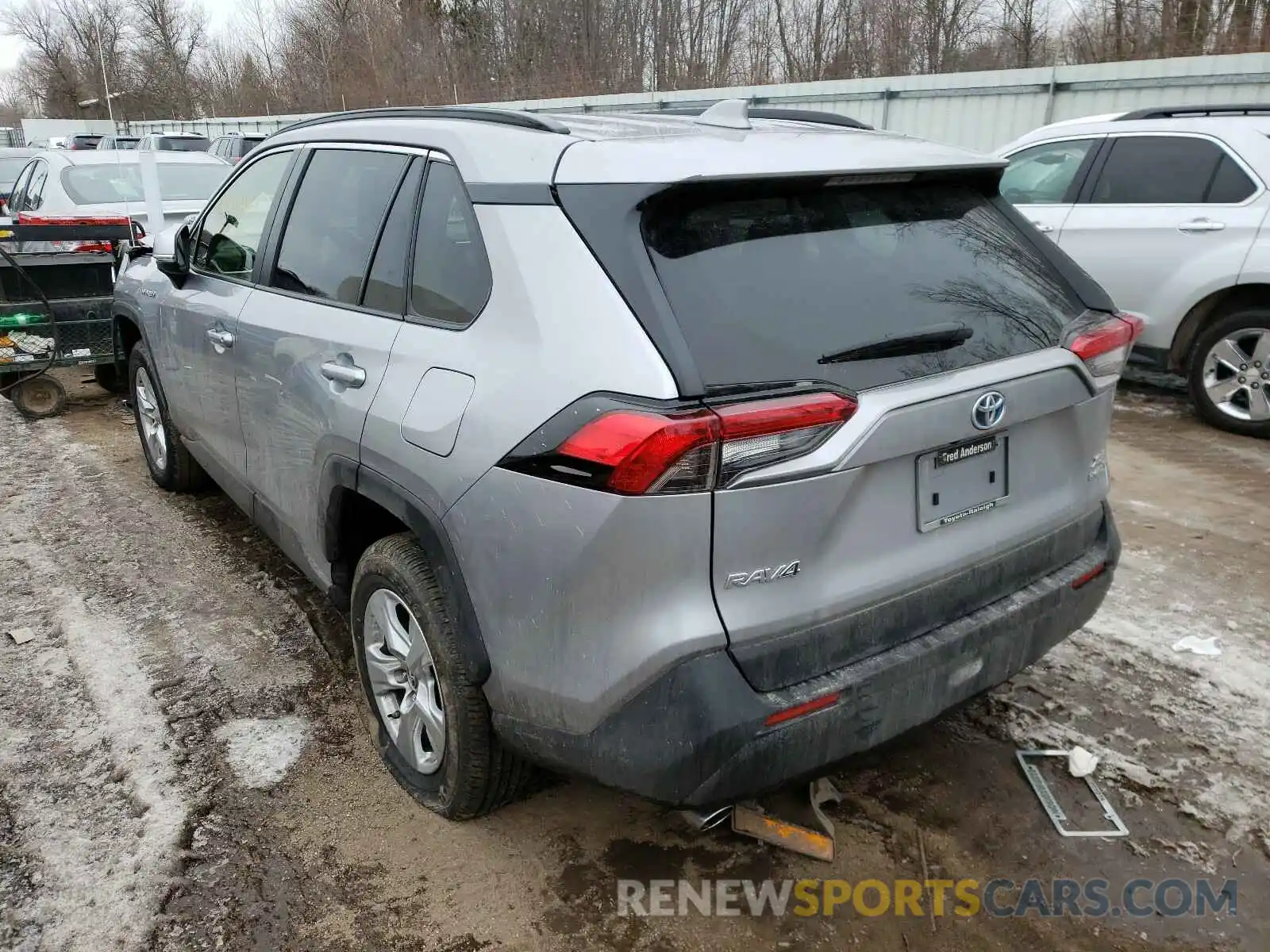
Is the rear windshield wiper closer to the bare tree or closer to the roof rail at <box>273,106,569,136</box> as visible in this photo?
the roof rail at <box>273,106,569,136</box>

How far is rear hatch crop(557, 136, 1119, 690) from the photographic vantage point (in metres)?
1.94

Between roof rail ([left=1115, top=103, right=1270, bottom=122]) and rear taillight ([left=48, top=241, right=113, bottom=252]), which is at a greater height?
roof rail ([left=1115, top=103, right=1270, bottom=122])

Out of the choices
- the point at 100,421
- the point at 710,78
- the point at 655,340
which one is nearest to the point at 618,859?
the point at 655,340

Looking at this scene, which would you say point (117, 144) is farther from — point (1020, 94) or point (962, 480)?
point (962, 480)

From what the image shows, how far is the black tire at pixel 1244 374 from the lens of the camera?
576 cm

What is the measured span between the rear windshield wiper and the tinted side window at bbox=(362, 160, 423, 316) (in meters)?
1.22

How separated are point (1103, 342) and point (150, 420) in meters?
4.74

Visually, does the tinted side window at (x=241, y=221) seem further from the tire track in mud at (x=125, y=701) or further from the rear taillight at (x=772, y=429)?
the rear taillight at (x=772, y=429)

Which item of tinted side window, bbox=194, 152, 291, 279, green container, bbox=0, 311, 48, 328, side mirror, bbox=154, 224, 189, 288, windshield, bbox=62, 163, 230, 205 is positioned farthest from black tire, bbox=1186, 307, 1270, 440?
windshield, bbox=62, 163, 230, 205

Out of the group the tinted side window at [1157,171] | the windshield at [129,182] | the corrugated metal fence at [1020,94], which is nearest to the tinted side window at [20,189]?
the windshield at [129,182]

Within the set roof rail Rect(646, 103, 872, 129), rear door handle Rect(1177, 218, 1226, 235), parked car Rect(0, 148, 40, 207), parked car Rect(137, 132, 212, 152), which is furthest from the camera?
parked car Rect(137, 132, 212, 152)

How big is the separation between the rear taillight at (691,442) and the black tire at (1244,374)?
503cm

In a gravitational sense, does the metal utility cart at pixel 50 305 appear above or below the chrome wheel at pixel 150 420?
above

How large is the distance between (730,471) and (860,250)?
730 mm
